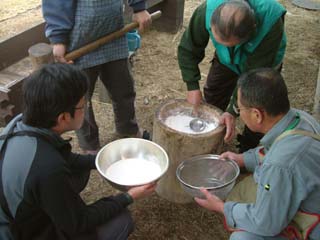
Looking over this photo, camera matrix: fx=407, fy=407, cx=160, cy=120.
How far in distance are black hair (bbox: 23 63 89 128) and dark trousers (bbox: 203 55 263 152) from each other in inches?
61.6

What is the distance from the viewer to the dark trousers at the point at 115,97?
301cm

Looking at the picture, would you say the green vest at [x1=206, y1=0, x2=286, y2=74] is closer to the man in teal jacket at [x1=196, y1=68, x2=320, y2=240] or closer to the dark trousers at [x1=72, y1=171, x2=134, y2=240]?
the man in teal jacket at [x1=196, y1=68, x2=320, y2=240]

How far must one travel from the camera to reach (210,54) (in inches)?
201

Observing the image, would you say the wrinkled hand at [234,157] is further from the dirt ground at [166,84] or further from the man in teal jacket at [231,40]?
the dirt ground at [166,84]

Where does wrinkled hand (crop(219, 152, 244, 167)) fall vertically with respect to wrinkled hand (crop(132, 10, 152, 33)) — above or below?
below

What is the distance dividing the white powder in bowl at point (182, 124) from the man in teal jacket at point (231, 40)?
4.6 inches

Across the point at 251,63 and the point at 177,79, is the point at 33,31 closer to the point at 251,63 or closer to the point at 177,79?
the point at 177,79

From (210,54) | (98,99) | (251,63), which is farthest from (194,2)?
(251,63)

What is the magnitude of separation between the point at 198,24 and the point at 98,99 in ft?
5.56

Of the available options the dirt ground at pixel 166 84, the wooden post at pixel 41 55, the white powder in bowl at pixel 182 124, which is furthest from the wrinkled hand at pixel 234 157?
the wooden post at pixel 41 55

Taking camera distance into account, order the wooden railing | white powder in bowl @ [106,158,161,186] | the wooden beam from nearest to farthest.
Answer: white powder in bowl @ [106,158,161,186]
the wooden railing
the wooden beam

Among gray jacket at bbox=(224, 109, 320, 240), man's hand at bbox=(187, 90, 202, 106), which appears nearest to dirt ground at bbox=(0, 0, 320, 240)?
man's hand at bbox=(187, 90, 202, 106)

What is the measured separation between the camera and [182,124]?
2791 mm

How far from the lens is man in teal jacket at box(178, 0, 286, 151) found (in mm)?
2249
